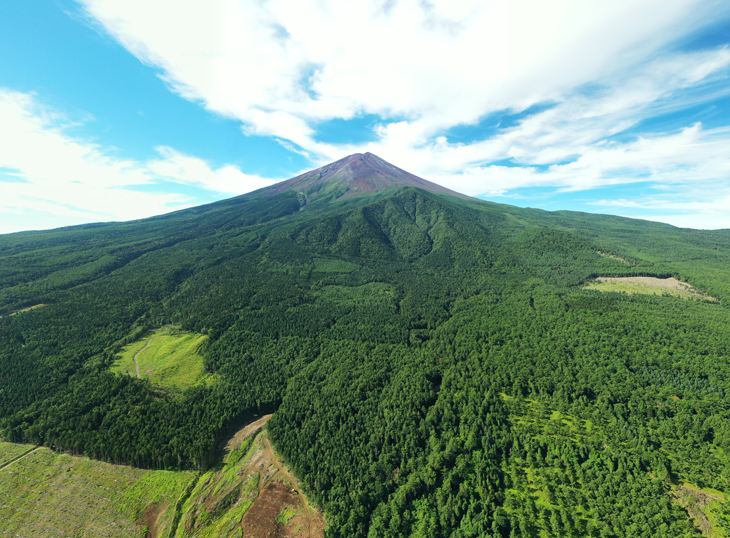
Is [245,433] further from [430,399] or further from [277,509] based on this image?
[430,399]

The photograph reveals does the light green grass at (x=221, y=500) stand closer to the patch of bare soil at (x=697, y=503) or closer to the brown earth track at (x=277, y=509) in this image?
the brown earth track at (x=277, y=509)

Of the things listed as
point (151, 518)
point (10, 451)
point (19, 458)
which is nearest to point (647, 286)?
point (151, 518)

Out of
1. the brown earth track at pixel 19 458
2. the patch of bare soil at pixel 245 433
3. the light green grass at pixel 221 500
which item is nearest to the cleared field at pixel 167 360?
the patch of bare soil at pixel 245 433

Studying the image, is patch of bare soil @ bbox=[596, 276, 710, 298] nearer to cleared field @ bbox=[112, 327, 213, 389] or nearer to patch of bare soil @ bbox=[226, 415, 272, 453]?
patch of bare soil @ bbox=[226, 415, 272, 453]

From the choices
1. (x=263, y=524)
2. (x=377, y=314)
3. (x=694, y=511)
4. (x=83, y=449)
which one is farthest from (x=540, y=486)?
(x=83, y=449)

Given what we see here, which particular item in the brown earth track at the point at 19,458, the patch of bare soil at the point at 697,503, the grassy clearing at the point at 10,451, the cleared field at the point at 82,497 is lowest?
the cleared field at the point at 82,497

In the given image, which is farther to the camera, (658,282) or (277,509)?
(658,282)

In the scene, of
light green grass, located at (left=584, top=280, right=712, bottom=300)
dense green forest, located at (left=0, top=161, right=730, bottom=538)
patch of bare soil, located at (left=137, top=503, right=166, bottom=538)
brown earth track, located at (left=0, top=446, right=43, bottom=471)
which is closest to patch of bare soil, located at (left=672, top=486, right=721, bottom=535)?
dense green forest, located at (left=0, top=161, right=730, bottom=538)

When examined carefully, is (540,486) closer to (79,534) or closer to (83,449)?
(79,534)
